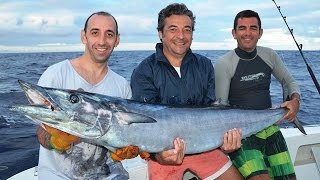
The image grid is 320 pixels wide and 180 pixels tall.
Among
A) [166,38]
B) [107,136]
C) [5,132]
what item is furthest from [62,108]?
[5,132]

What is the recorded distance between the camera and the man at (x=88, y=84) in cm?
332

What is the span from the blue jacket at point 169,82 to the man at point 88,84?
0.27 meters

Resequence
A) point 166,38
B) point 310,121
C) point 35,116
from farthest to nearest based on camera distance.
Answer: point 310,121, point 166,38, point 35,116

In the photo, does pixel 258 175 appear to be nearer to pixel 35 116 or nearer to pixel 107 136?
pixel 107 136

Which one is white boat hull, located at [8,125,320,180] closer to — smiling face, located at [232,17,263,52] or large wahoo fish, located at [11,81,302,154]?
smiling face, located at [232,17,263,52]

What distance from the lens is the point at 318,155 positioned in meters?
5.13

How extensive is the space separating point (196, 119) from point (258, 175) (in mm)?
1082

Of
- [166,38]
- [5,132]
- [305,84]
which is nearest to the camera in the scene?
[166,38]

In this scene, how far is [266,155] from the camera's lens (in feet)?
14.1

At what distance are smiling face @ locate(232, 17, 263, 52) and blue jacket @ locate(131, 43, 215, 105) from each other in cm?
79

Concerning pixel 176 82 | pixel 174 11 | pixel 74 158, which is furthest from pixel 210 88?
pixel 74 158

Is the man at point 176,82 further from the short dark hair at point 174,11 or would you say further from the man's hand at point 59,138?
the man's hand at point 59,138

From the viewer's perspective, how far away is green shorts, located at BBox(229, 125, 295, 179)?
4012 mm

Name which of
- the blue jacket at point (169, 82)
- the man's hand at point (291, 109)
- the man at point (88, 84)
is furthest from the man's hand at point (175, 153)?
the man's hand at point (291, 109)
